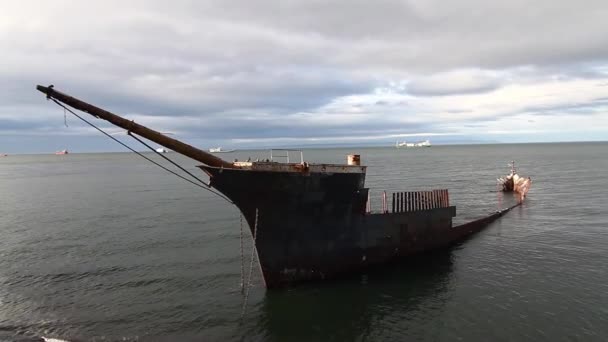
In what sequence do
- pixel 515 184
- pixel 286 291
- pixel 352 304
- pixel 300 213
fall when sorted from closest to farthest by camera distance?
1. pixel 352 304
2. pixel 286 291
3. pixel 300 213
4. pixel 515 184

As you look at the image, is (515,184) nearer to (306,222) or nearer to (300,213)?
(306,222)

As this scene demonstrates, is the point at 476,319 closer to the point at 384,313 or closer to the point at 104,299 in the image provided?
the point at 384,313

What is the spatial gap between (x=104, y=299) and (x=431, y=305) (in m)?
16.1

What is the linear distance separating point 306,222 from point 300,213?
637mm

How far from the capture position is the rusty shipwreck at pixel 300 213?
17078 millimetres

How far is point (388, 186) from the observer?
2391 inches

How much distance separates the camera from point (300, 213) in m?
18.8

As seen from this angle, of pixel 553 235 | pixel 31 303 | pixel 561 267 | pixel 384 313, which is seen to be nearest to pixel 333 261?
pixel 384 313

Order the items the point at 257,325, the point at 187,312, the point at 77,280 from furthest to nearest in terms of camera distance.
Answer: the point at 77,280 → the point at 187,312 → the point at 257,325

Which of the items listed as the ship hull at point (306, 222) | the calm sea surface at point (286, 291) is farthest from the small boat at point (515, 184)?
the ship hull at point (306, 222)

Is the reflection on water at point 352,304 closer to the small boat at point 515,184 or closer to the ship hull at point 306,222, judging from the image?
the ship hull at point 306,222

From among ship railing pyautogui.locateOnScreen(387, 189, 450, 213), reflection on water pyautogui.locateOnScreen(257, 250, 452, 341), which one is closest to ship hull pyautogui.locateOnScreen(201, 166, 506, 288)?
reflection on water pyautogui.locateOnScreen(257, 250, 452, 341)

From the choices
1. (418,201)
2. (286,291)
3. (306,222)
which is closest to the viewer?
(286,291)

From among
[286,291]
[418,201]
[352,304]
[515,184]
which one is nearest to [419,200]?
[418,201]
